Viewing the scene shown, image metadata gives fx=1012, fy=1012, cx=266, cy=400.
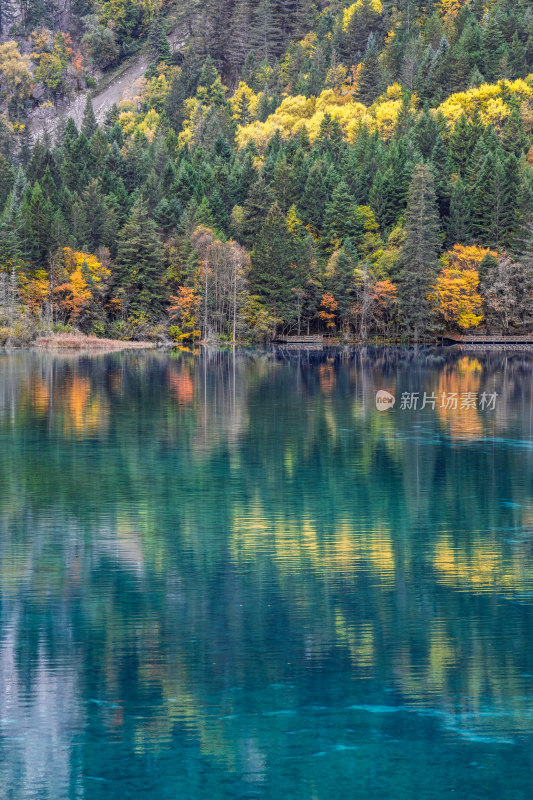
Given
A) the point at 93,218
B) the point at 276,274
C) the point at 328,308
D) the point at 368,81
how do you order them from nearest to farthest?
the point at 276,274
the point at 328,308
the point at 93,218
the point at 368,81

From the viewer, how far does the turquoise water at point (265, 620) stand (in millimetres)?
9359

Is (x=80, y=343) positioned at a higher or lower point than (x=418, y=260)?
lower

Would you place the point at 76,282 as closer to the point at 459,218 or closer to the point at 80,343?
the point at 80,343

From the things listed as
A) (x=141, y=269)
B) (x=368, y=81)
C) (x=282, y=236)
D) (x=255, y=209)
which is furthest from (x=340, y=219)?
(x=368, y=81)

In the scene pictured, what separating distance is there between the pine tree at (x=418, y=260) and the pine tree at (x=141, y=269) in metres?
25.1

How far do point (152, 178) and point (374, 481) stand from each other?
10534 centimetres

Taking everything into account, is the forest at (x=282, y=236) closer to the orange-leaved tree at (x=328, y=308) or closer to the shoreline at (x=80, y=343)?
the orange-leaved tree at (x=328, y=308)

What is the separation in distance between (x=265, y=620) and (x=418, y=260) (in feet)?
312

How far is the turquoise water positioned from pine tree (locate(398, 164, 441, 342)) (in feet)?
251

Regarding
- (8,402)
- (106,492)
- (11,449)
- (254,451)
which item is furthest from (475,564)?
(8,402)

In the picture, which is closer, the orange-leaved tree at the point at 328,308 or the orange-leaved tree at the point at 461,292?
the orange-leaved tree at the point at 461,292

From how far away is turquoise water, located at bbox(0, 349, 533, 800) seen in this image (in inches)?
368

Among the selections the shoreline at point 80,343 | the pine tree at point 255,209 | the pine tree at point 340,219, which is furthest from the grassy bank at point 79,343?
the pine tree at point 340,219

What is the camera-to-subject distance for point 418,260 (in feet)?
345
